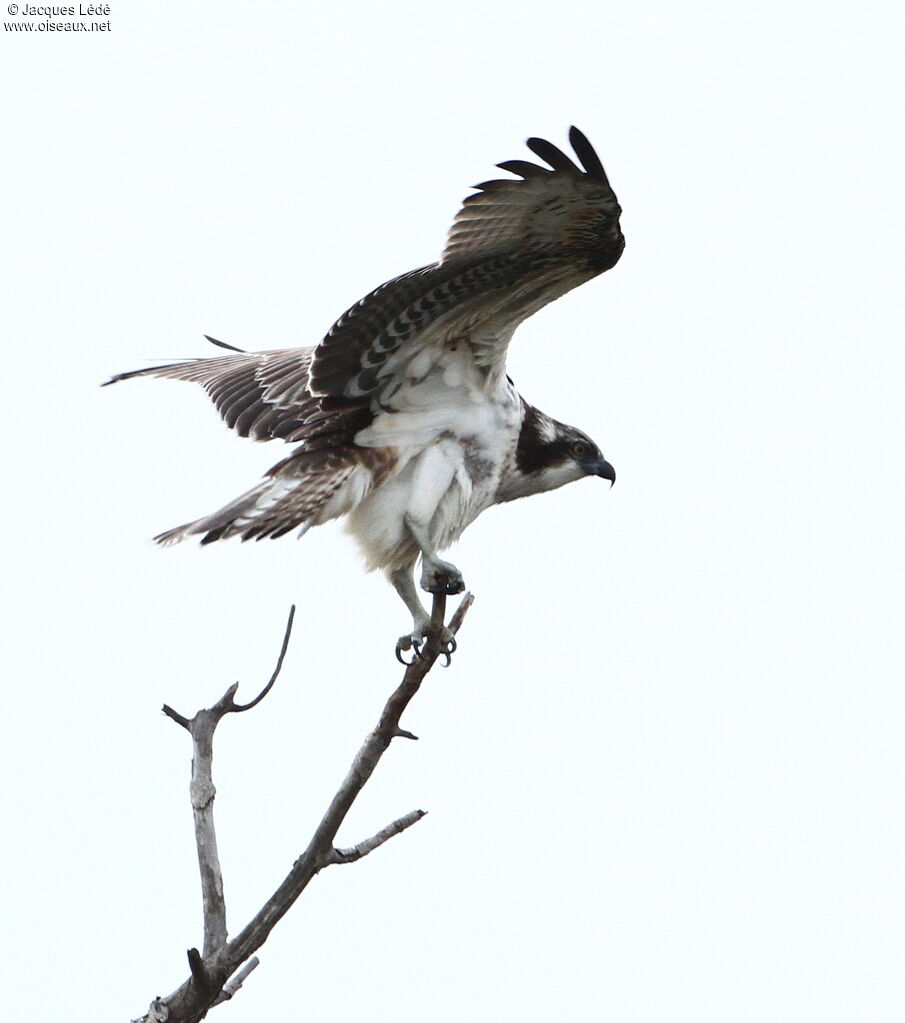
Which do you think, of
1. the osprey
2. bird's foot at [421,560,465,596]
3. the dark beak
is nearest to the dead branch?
the osprey


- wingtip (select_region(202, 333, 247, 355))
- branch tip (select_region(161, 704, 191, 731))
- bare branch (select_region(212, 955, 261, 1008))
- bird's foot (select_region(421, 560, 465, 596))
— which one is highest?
wingtip (select_region(202, 333, 247, 355))

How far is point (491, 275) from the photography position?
5.61 m

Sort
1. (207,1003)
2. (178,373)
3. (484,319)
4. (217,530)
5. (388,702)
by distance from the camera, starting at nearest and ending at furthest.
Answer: (207,1003) → (388,702) → (217,530) → (484,319) → (178,373)

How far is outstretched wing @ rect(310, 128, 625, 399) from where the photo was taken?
5.17 meters

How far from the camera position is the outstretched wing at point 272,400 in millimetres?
6148

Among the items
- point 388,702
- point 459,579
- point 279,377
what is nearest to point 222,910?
point 388,702

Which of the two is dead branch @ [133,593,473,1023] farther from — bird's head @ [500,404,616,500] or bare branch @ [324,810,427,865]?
bird's head @ [500,404,616,500]

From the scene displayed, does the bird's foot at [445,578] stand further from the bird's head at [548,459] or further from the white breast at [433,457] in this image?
the bird's head at [548,459]

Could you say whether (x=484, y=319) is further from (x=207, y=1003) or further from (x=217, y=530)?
(x=207, y=1003)

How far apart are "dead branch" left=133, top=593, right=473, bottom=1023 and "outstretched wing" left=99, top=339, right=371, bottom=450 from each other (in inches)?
55.8

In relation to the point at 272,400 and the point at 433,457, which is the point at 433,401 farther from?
the point at 272,400

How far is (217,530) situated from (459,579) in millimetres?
1105

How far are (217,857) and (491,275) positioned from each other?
7.83 feet

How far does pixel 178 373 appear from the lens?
24.7 feet
